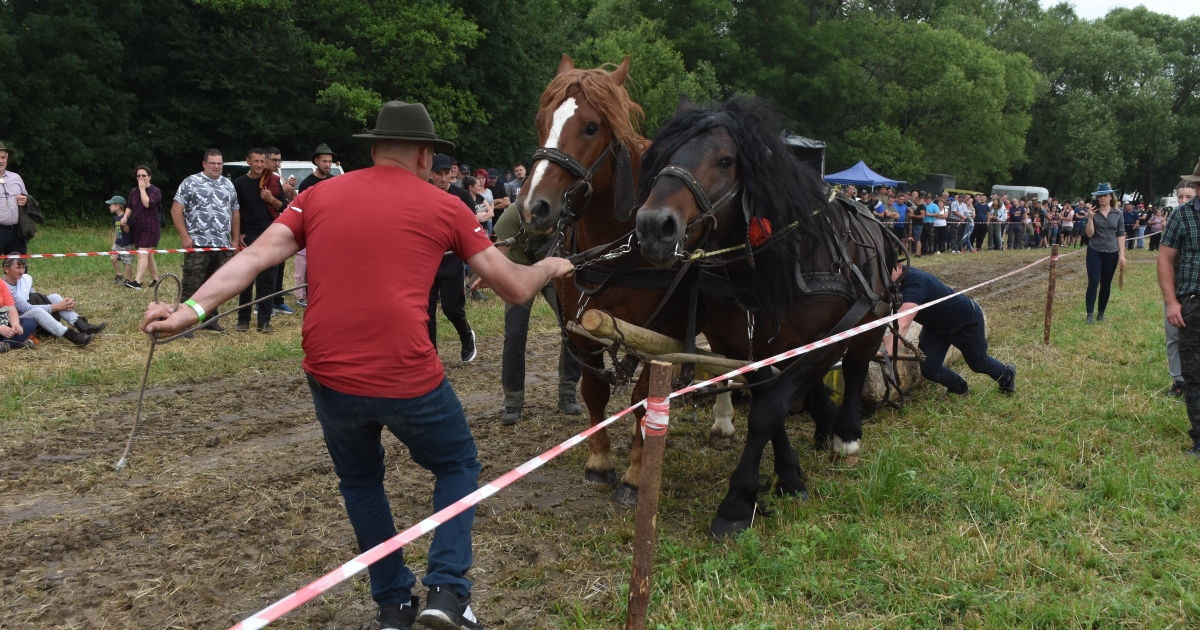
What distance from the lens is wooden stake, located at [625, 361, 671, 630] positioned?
9.89 feet

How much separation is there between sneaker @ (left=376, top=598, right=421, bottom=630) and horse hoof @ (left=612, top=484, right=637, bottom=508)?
70.1 inches

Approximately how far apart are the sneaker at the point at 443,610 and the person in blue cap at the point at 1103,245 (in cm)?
1075

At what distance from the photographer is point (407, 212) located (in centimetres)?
296

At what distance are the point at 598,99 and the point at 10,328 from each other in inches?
277

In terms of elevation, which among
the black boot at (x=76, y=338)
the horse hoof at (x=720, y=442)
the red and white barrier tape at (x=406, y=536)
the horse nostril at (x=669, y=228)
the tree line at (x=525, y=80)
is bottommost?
the black boot at (x=76, y=338)

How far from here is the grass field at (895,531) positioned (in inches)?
135

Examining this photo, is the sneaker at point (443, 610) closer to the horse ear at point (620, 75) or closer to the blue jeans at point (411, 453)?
the blue jeans at point (411, 453)

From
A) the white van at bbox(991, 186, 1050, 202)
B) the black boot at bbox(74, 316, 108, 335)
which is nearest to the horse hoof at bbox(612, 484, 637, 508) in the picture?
the black boot at bbox(74, 316, 108, 335)

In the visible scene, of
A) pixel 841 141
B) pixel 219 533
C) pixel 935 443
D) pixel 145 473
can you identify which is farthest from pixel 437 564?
pixel 841 141

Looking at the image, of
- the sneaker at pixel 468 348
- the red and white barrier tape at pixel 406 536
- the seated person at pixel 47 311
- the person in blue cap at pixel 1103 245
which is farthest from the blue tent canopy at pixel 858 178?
the red and white barrier tape at pixel 406 536

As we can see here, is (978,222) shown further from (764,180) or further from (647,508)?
(647,508)

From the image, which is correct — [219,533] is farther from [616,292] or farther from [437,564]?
[616,292]

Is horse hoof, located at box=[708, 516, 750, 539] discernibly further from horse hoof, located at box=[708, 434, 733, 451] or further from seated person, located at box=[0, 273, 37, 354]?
seated person, located at box=[0, 273, 37, 354]

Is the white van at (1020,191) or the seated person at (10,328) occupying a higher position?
the white van at (1020,191)
